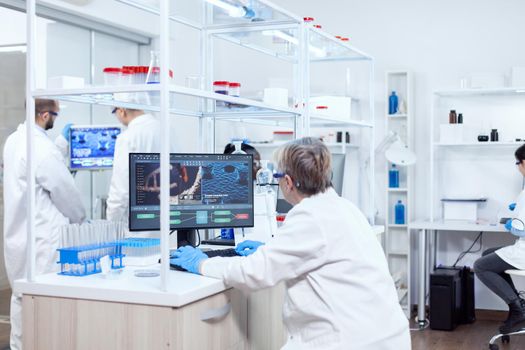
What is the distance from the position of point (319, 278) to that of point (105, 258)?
0.76 metres

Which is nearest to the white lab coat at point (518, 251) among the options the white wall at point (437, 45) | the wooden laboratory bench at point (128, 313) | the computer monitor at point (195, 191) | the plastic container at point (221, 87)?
the white wall at point (437, 45)

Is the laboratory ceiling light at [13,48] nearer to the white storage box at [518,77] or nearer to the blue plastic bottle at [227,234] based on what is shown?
the blue plastic bottle at [227,234]

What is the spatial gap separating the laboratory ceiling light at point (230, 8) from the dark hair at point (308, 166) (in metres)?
0.99

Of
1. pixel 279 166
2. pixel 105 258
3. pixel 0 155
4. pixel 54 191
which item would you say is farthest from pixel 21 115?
pixel 279 166

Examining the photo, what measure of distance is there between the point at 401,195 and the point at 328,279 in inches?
144

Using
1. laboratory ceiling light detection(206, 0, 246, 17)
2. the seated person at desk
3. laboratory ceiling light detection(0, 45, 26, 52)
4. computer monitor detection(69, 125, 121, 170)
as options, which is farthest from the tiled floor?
laboratory ceiling light detection(206, 0, 246, 17)

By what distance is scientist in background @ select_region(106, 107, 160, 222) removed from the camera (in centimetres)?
358

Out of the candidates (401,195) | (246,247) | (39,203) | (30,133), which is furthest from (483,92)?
(30,133)

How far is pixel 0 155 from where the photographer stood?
438cm

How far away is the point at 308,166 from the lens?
2281mm

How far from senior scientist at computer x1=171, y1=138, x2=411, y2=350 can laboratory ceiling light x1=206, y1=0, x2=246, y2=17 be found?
118 centimetres

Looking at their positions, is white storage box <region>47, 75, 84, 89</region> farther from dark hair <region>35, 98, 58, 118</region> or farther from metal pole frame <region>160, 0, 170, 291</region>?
dark hair <region>35, 98, 58, 118</region>

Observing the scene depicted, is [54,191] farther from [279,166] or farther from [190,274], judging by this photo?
[279,166]

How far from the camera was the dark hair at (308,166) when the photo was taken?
228cm
